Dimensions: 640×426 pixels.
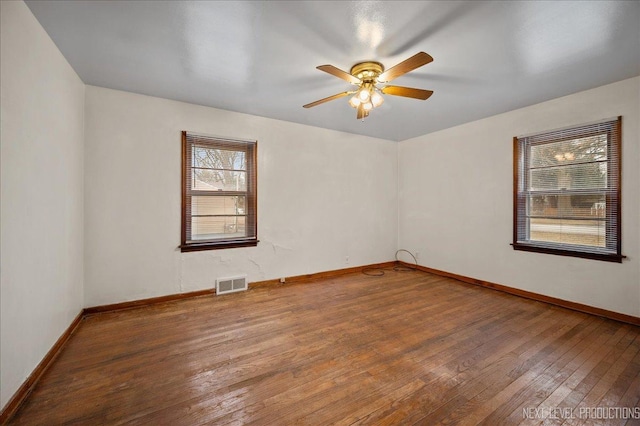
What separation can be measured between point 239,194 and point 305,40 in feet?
7.72

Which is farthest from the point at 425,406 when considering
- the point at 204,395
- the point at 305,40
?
the point at 305,40

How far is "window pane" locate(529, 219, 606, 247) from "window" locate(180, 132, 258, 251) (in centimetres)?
398

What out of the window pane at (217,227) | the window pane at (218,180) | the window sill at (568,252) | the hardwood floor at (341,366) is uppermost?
the window pane at (218,180)

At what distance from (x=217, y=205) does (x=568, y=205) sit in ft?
15.3

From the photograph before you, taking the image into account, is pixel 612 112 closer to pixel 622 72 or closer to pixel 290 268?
pixel 622 72

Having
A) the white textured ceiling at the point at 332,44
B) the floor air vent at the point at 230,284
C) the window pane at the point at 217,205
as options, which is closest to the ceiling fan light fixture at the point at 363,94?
the white textured ceiling at the point at 332,44

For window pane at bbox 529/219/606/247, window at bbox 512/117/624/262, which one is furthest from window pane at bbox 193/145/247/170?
window pane at bbox 529/219/606/247

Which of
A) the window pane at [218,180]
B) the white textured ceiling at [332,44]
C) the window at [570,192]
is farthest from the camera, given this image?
the window pane at [218,180]

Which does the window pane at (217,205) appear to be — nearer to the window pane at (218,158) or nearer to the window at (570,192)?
Answer: the window pane at (218,158)

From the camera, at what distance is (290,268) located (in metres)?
4.19

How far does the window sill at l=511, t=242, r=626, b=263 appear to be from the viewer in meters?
2.85

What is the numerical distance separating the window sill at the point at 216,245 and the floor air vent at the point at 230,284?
46 cm

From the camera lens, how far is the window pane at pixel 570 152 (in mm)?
3013

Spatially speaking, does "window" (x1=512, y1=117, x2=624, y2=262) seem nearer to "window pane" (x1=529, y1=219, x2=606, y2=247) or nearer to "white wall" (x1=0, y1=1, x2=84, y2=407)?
"window pane" (x1=529, y1=219, x2=606, y2=247)
